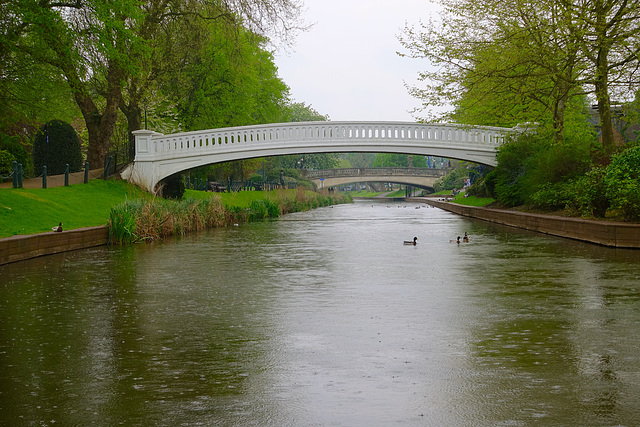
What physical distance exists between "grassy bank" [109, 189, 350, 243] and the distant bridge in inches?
2233

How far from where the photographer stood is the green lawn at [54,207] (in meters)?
16.5

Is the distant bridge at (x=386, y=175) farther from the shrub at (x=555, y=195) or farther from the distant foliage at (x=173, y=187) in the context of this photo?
the shrub at (x=555, y=195)

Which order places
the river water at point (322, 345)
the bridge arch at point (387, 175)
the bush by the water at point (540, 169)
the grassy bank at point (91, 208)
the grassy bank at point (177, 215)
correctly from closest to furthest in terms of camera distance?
the river water at point (322, 345) < the grassy bank at point (91, 208) < the grassy bank at point (177, 215) < the bush by the water at point (540, 169) < the bridge arch at point (387, 175)

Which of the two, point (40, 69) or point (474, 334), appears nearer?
point (474, 334)

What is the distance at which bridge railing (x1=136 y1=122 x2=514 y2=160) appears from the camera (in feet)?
108

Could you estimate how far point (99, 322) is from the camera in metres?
7.33

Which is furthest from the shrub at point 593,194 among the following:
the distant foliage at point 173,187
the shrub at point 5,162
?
the shrub at point 5,162

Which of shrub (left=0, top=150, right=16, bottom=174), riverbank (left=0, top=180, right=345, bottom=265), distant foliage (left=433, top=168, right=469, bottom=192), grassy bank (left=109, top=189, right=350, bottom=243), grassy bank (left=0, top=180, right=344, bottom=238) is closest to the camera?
riverbank (left=0, top=180, right=345, bottom=265)

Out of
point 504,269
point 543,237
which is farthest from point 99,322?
point 543,237

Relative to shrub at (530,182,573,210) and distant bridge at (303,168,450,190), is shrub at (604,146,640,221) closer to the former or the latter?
shrub at (530,182,573,210)

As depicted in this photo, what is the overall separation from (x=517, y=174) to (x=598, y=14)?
30.8ft

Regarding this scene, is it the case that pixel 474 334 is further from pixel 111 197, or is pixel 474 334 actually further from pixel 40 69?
pixel 40 69

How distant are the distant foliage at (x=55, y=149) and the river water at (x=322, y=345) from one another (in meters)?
20.6

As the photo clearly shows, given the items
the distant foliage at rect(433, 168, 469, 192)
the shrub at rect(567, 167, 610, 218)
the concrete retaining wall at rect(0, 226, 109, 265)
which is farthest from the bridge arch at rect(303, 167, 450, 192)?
the concrete retaining wall at rect(0, 226, 109, 265)
